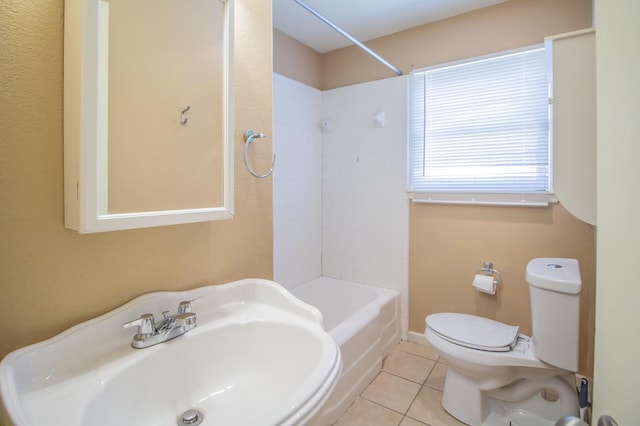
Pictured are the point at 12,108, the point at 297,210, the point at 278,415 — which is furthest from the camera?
the point at 297,210

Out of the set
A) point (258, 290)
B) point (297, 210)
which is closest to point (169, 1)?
point (258, 290)

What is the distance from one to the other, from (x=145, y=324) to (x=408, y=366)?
1.93m

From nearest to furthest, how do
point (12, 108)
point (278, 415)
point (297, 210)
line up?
point (278, 415) < point (12, 108) < point (297, 210)

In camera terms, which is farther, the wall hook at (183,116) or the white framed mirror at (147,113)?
the wall hook at (183,116)

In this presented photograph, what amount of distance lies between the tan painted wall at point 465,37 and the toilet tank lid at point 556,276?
144cm

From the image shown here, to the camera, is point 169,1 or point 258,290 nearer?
point 169,1

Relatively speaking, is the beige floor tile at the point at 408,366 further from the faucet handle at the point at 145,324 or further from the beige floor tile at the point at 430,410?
the faucet handle at the point at 145,324

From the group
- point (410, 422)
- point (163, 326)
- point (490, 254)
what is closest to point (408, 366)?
point (410, 422)

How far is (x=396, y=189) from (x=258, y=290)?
1671 mm

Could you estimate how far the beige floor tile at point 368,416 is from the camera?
66.8 inches

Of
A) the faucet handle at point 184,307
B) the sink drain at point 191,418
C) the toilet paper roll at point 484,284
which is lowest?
the sink drain at point 191,418

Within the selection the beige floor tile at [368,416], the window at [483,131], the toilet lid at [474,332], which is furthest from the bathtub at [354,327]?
the window at [483,131]

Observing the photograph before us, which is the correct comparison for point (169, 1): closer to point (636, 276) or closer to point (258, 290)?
point (258, 290)

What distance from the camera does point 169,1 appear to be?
0.97 m
